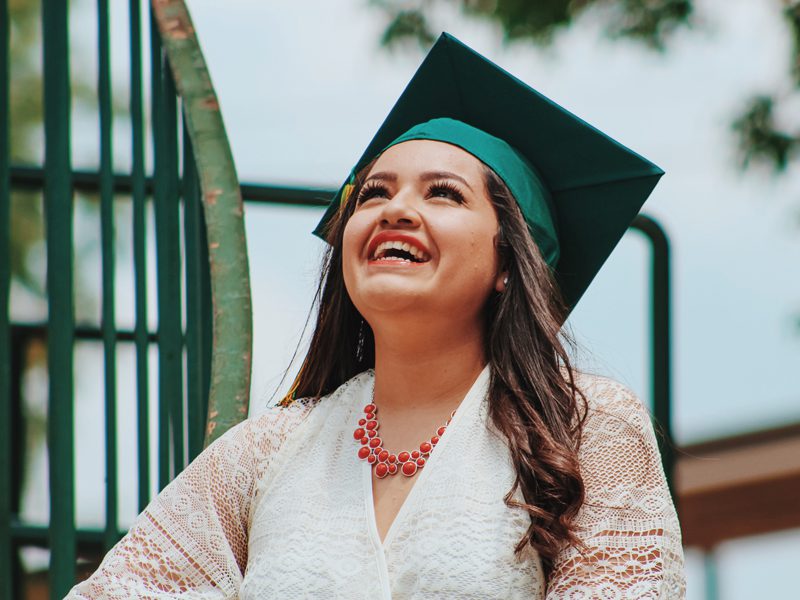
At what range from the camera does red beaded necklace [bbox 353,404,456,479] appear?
9.57 feet

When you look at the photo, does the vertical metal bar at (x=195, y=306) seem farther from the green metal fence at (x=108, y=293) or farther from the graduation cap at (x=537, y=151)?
the graduation cap at (x=537, y=151)

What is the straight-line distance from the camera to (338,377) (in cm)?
329

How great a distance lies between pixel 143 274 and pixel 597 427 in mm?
1196

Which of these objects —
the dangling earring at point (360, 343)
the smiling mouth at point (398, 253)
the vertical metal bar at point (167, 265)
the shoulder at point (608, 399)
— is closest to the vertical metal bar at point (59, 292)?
the vertical metal bar at point (167, 265)

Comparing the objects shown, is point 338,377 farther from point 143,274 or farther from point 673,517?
point 673,517

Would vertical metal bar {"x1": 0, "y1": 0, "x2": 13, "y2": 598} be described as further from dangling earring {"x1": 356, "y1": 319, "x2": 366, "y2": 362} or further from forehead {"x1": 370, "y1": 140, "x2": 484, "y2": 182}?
forehead {"x1": 370, "y1": 140, "x2": 484, "y2": 182}

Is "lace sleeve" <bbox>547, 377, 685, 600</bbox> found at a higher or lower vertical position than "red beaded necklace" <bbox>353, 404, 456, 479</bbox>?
lower

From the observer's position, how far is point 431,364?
9.97 ft

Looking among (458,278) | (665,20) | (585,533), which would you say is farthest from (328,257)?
(665,20)

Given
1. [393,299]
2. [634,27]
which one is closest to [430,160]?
[393,299]

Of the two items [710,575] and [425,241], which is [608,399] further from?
[710,575]

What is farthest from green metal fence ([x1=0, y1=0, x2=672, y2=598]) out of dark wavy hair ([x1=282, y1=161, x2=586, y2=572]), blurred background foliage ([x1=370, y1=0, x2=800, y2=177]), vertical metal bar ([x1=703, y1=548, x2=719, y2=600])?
vertical metal bar ([x1=703, y1=548, x2=719, y2=600])

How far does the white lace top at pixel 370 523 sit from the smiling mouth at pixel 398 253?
273 mm

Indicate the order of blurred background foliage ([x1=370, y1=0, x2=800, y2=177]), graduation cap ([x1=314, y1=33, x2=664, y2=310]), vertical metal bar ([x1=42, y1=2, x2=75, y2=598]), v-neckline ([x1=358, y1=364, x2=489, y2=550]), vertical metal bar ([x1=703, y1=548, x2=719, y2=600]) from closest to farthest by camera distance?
v-neckline ([x1=358, y1=364, x2=489, y2=550]), graduation cap ([x1=314, y1=33, x2=664, y2=310]), vertical metal bar ([x1=42, y1=2, x2=75, y2=598]), blurred background foliage ([x1=370, y1=0, x2=800, y2=177]), vertical metal bar ([x1=703, y1=548, x2=719, y2=600])
